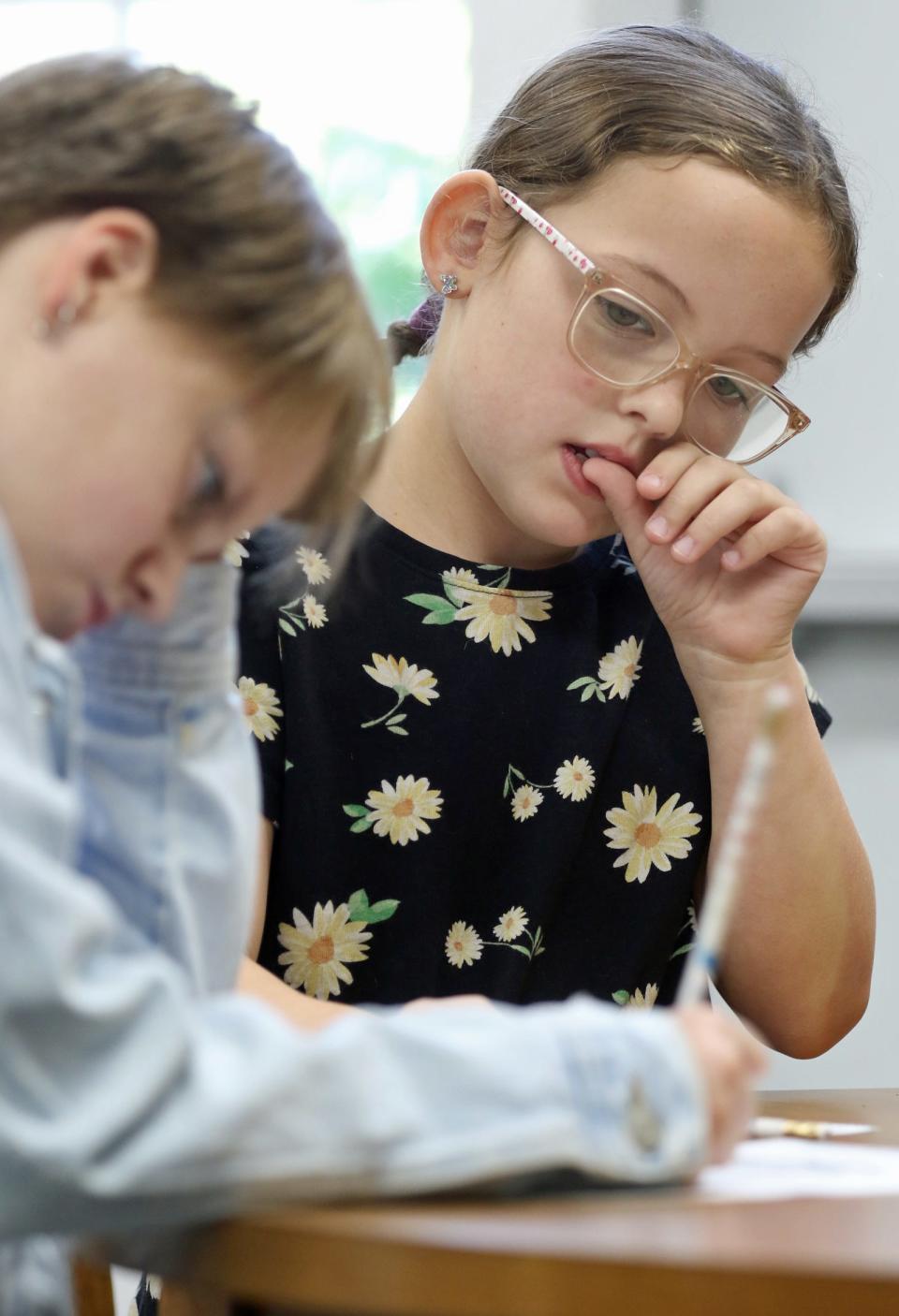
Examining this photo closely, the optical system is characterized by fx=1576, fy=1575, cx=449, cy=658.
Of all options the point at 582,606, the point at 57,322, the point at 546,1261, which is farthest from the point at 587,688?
the point at 546,1261

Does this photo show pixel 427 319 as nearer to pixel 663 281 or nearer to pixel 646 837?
pixel 663 281

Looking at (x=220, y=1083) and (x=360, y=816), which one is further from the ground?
(x=220, y=1083)

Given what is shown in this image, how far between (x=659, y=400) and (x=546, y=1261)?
78 cm

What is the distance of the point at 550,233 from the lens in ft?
3.88

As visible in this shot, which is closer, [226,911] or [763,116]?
[226,911]

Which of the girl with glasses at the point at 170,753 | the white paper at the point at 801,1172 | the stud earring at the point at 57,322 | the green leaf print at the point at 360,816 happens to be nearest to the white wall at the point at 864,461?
the green leaf print at the point at 360,816

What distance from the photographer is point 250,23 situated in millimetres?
2426

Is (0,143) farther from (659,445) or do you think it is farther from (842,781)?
(842,781)

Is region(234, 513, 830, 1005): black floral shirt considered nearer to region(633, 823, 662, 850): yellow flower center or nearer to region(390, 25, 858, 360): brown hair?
region(633, 823, 662, 850): yellow flower center

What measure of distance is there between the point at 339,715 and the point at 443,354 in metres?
0.31

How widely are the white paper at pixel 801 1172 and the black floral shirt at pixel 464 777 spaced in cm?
45

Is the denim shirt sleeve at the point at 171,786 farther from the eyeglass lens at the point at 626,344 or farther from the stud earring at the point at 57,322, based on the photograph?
the eyeglass lens at the point at 626,344

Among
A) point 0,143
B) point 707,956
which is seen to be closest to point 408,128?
point 0,143

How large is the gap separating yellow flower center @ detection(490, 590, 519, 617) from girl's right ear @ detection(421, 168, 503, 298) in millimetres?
243
